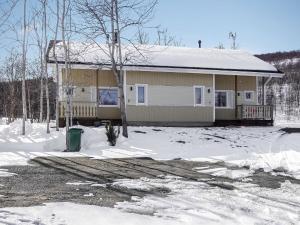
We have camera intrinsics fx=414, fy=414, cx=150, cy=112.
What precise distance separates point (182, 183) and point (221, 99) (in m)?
18.0

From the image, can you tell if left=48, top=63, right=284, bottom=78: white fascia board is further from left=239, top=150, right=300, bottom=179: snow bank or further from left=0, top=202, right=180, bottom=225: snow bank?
left=0, top=202, right=180, bottom=225: snow bank

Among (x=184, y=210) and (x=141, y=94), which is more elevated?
(x=141, y=94)

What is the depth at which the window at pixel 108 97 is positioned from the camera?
24.4m

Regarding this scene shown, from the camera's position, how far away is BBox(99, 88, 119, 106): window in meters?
24.4

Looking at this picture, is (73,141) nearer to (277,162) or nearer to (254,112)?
(277,162)

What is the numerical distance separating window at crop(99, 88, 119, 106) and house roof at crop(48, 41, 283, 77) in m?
1.76

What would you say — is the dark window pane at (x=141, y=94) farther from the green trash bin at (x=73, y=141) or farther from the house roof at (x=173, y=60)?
the green trash bin at (x=73, y=141)

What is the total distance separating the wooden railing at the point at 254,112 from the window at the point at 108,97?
26.8 feet

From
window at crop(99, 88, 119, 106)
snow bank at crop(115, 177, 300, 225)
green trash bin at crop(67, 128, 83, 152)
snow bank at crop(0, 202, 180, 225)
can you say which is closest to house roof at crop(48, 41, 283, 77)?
window at crop(99, 88, 119, 106)

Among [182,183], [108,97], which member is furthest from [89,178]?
[108,97]

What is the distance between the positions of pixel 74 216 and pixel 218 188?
3.88 m

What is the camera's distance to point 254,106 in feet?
88.0

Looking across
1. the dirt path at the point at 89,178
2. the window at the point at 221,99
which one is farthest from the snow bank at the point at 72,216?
the window at the point at 221,99

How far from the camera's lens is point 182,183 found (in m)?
10.0
